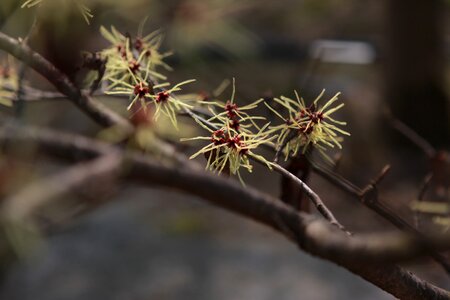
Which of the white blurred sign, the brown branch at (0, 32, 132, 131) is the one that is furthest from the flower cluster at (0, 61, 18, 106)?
the white blurred sign

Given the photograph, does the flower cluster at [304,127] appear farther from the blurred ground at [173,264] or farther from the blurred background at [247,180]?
the blurred ground at [173,264]

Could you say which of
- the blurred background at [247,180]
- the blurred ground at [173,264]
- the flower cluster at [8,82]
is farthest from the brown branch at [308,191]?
the blurred ground at [173,264]

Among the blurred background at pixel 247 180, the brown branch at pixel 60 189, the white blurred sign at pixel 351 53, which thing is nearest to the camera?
the brown branch at pixel 60 189

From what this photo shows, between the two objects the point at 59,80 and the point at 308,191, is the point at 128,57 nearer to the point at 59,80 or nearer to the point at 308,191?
the point at 59,80

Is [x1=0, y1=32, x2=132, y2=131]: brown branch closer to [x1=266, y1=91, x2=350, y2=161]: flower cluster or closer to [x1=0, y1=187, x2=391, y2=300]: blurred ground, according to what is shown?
[x1=266, y1=91, x2=350, y2=161]: flower cluster

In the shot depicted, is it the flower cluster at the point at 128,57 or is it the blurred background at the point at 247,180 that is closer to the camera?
the flower cluster at the point at 128,57

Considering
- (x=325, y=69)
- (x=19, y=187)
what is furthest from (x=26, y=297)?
(x=325, y=69)

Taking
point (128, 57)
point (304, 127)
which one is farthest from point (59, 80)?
point (304, 127)
